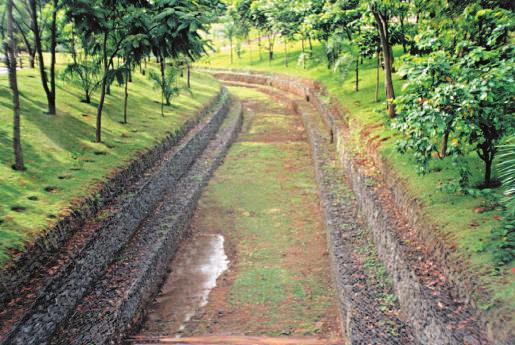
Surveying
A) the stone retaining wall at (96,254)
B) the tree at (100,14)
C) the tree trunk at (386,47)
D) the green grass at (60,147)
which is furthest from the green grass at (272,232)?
the tree at (100,14)

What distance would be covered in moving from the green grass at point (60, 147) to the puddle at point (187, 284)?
2.70 metres

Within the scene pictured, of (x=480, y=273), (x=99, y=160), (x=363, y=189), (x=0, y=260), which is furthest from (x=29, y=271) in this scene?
(x=363, y=189)

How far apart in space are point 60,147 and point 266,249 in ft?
20.2

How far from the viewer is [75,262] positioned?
7.50 metres

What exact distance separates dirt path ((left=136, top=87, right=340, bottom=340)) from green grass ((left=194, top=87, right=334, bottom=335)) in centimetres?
2

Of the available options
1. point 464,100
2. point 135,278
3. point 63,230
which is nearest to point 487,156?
point 464,100

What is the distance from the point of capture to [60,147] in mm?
11562

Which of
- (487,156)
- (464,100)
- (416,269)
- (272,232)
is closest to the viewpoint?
(464,100)

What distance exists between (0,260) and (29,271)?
0.51m

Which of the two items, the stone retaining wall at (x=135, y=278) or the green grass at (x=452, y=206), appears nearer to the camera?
the green grass at (x=452, y=206)

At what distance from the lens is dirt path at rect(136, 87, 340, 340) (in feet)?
26.6

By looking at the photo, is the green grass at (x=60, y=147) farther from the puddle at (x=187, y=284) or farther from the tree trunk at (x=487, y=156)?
the tree trunk at (x=487, y=156)

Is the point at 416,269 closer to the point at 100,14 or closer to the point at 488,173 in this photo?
the point at 488,173

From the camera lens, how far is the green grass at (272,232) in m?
8.46
